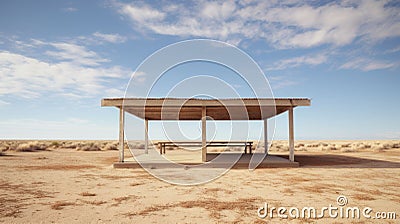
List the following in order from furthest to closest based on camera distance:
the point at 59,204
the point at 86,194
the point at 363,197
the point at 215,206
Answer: the point at 86,194
the point at 363,197
the point at 59,204
the point at 215,206

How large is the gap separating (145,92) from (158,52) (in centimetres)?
171

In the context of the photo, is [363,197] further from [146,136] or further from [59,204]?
[146,136]

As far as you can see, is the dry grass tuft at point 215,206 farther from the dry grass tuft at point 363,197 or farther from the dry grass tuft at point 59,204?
the dry grass tuft at point 363,197

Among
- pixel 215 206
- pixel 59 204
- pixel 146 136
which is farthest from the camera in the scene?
pixel 146 136

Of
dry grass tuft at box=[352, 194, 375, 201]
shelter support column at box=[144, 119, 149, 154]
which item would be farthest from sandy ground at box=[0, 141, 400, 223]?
shelter support column at box=[144, 119, 149, 154]

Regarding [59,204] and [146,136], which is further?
[146,136]

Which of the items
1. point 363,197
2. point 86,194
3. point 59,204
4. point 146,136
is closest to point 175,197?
point 86,194

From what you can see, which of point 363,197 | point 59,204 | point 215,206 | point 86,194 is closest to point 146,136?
point 86,194

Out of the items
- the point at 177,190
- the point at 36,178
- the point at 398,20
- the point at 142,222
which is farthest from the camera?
the point at 398,20

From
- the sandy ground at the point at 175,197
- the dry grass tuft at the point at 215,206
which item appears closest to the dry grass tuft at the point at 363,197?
the sandy ground at the point at 175,197

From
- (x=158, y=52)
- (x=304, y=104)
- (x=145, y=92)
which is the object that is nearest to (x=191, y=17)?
(x=158, y=52)

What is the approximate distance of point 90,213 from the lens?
4.70 m

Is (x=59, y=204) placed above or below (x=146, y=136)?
below

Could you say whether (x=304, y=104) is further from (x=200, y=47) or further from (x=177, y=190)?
(x=177, y=190)
